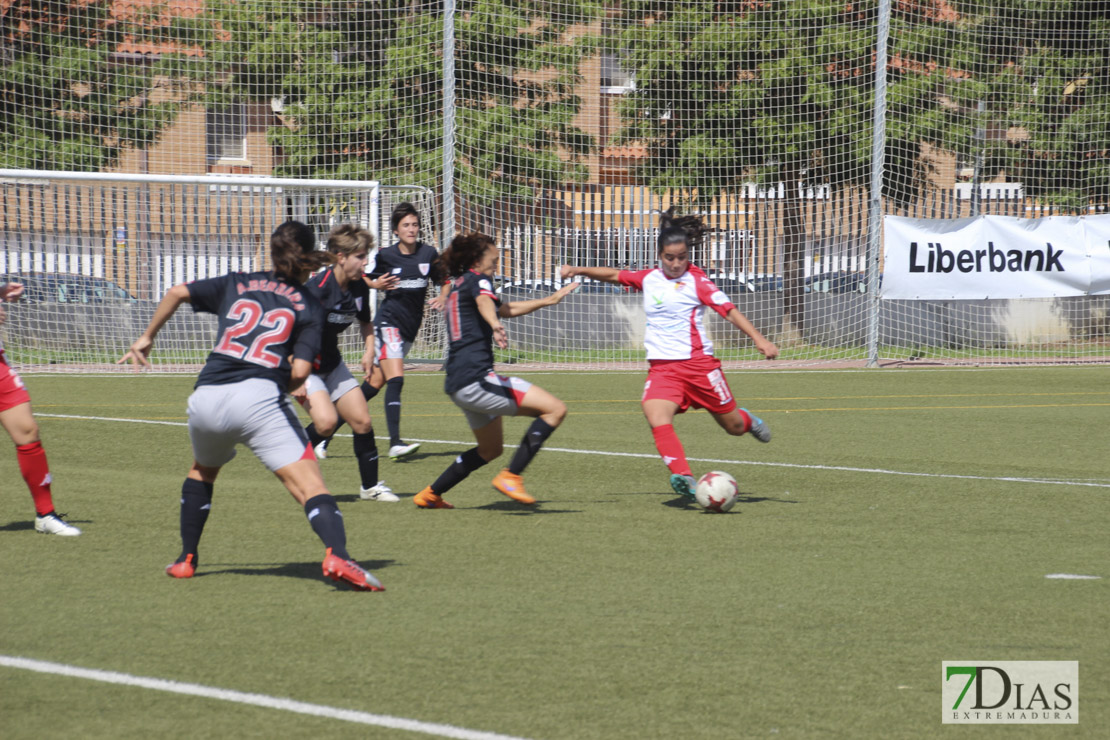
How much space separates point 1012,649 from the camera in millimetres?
4746

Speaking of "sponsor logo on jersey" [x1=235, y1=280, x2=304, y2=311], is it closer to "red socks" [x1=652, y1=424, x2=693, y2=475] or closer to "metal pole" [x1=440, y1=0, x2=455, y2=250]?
"red socks" [x1=652, y1=424, x2=693, y2=475]

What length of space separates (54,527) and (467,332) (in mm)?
2568

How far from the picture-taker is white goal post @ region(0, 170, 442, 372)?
60.6 feet

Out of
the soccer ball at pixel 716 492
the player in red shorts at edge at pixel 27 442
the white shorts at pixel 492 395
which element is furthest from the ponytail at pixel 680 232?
the player in red shorts at edge at pixel 27 442

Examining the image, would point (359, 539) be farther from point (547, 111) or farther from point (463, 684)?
point (547, 111)

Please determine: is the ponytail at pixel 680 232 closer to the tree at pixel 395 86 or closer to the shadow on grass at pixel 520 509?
the shadow on grass at pixel 520 509

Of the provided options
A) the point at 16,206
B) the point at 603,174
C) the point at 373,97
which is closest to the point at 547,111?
the point at 603,174

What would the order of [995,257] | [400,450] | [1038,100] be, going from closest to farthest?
1. [400,450]
2. [995,257]
3. [1038,100]

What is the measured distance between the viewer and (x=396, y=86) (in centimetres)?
2042

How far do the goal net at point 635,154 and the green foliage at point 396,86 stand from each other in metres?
0.04

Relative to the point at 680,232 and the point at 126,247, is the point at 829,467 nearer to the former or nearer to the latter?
the point at 680,232

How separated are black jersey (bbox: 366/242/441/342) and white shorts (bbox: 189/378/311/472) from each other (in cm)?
483

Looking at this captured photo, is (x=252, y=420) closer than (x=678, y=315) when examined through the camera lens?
Yes

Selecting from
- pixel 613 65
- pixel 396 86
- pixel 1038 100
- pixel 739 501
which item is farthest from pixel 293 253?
pixel 1038 100
